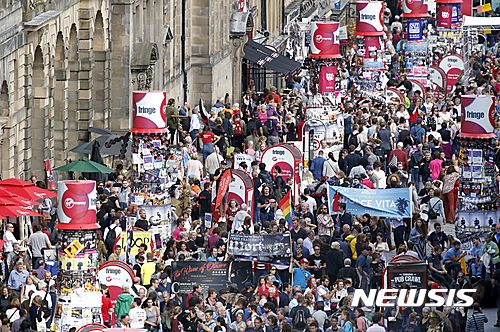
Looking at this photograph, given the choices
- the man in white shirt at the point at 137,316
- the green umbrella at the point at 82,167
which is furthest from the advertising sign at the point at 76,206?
the green umbrella at the point at 82,167

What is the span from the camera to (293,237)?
148 ft

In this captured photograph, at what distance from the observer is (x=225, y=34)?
7494 centimetres

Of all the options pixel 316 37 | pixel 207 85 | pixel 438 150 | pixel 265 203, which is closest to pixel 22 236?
pixel 265 203

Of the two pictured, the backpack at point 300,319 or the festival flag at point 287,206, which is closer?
the backpack at point 300,319

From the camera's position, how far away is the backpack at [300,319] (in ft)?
129

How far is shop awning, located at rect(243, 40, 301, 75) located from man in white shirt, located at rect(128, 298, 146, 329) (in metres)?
35.3

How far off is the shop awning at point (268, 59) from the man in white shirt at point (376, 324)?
35749mm

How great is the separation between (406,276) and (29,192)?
7332mm

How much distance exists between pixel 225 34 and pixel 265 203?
2684 centimetres

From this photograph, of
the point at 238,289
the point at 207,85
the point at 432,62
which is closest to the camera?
the point at 238,289

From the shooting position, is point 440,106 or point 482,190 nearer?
point 482,190

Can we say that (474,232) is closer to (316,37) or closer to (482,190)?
(482,190)

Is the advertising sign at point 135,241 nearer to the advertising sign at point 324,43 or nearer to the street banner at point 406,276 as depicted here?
the street banner at point 406,276

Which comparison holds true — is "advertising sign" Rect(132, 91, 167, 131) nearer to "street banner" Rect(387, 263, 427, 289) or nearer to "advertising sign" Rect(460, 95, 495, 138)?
"advertising sign" Rect(460, 95, 495, 138)
